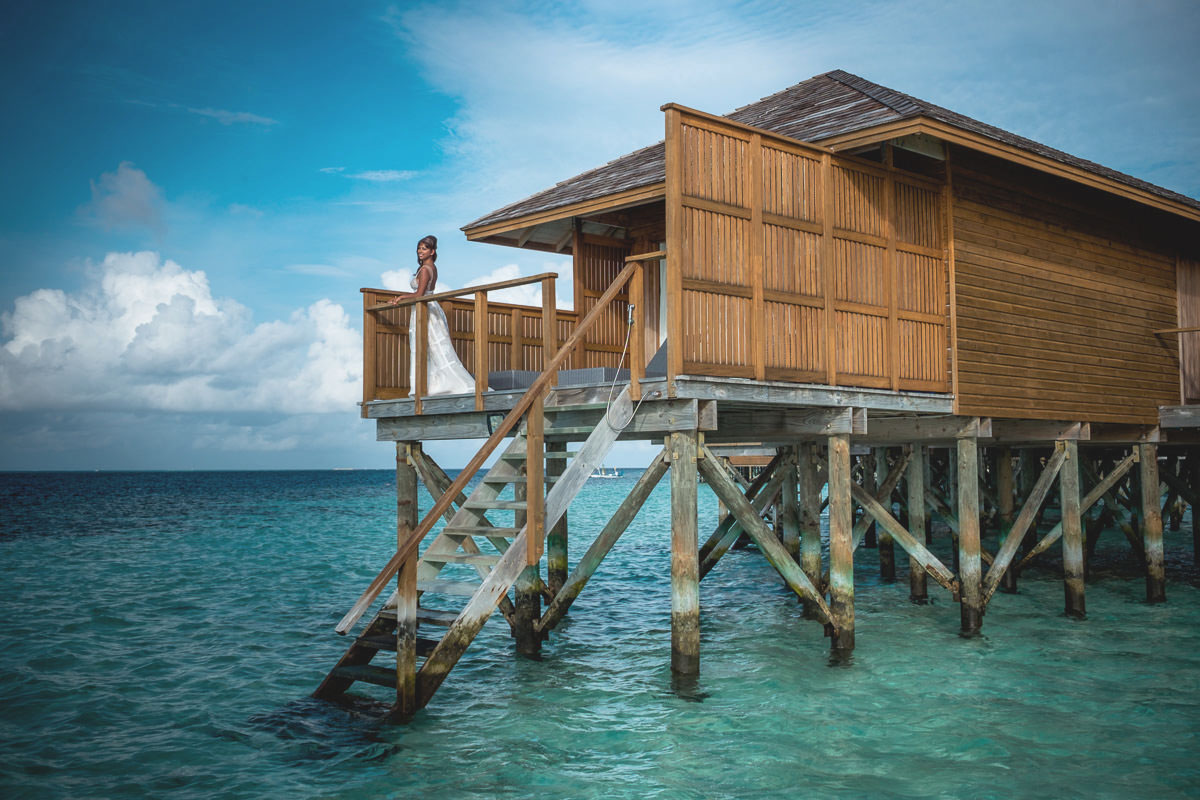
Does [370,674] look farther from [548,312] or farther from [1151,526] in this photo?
[1151,526]

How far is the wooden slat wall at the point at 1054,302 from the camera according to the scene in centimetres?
1212

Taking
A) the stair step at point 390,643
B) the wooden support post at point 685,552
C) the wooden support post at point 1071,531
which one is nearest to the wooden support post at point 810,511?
the wooden support post at point 1071,531

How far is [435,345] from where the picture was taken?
11.8m

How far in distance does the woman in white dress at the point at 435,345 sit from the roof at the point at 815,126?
52.7 inches

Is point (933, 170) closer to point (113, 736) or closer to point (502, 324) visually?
point (502, 324)

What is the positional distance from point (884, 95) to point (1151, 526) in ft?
26.5

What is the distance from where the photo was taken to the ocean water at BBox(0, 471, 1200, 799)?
24.7ft

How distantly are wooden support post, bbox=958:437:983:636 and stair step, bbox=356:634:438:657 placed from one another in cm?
704

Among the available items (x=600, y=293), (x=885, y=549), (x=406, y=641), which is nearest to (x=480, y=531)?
(x=406, y=641)

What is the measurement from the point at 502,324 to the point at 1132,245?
9.60 m

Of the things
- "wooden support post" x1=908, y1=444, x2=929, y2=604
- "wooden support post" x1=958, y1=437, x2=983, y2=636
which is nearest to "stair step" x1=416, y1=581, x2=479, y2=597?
"wooden support post" x1=958, y1=437, x2=983, y2=636

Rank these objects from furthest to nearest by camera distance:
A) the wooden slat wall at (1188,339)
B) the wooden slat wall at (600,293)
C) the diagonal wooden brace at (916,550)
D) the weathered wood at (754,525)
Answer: the wooden slat wall at (1188,339), the wooden slat wall at (600,293), the diagonal wooden brace at (916,550), the weathered wood at (754,525)

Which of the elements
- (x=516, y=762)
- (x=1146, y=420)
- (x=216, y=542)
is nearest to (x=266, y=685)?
(x=516, y=762)

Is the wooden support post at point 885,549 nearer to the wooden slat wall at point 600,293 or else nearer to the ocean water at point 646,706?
the ocean water at point 646,706
